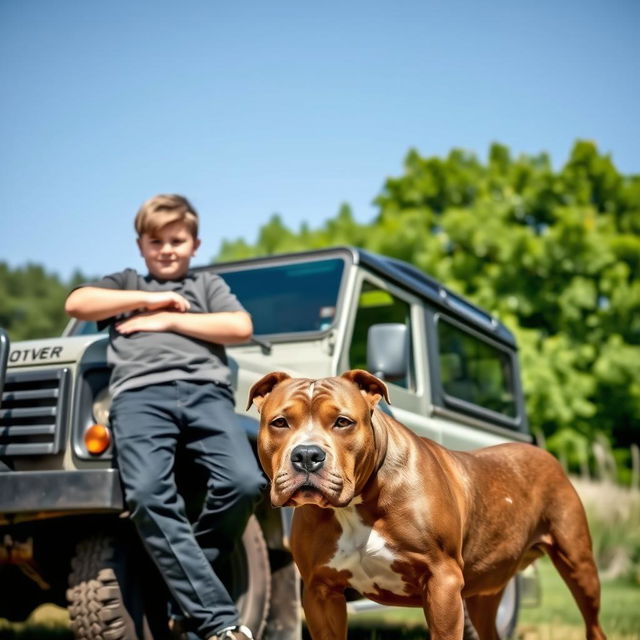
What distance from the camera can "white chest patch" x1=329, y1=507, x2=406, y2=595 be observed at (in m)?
3.08

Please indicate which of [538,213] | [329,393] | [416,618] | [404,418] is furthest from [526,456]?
[538,213]

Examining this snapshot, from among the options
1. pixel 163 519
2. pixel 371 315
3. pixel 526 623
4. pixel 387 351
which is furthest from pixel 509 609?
pixel 163 519

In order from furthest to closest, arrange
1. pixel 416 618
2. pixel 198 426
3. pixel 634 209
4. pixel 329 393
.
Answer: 1. pixel 634 209
2. pixel 416 618
3. pixel 198 426
4. pixel 329 393

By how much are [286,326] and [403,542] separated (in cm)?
241

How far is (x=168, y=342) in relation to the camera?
12.9 ft

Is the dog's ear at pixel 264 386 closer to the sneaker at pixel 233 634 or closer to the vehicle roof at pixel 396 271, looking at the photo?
the sneaker at pixel 233 634

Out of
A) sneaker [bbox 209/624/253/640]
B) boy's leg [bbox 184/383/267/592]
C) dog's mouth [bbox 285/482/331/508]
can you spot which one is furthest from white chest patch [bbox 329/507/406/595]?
boy's leg [bbox 184/383/267/592]

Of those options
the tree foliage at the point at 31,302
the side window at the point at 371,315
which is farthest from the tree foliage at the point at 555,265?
the tree foliage at the point at 31,302

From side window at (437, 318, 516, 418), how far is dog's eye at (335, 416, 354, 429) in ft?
10.4

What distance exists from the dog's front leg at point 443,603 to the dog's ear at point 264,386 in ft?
2.88

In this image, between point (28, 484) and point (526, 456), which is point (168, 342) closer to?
point (28, 484)

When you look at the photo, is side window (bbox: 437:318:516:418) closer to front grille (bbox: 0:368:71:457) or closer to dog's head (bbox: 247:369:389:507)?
front grille (bbox: 0:368:71:457)

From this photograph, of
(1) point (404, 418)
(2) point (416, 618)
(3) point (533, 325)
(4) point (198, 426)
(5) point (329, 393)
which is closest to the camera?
(5) point (329, 393)

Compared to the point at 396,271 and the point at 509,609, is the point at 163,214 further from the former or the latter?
the point at 509,609
